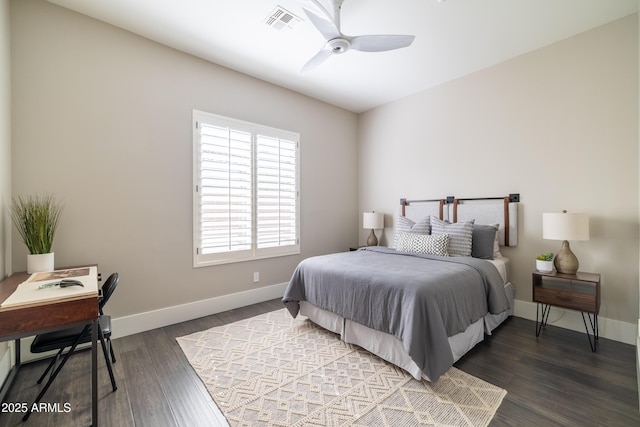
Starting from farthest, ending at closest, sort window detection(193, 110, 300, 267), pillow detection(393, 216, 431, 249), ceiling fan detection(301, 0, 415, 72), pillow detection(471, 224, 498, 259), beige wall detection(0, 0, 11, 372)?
1. pillow detection(393, 216, 431, 249)
2. window detection(193, 110, 300, 267)
3. pillow detection(471, 224, 498, 259)
4. ceiling fan detection(301, 0, 415, 72)
5. beige wall detection(0, 0, 11, 372)

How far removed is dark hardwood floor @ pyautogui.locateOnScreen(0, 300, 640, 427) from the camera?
1.62 meters

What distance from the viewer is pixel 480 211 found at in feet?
11.4

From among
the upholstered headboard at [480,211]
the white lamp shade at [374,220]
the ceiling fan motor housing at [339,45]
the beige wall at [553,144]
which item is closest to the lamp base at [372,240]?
the white lamp shade at [374,220]

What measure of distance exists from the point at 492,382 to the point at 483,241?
159cm

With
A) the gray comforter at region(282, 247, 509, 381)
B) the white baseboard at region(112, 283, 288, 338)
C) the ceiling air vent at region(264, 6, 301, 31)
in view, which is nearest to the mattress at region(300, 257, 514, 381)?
the gray comforter at region(282, 247, 509, 381)

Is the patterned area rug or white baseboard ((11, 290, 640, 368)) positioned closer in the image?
the patterned area rug

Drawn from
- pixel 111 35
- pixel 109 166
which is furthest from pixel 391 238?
pixel 111 35

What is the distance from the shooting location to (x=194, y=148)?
10.3 feet

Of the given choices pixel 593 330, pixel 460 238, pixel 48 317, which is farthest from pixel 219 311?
pixel 593 330

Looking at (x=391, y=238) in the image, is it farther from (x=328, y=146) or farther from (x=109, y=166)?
(x=109, y=166)

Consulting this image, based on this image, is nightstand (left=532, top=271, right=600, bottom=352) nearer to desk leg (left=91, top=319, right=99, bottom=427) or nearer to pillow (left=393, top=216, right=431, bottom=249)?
pillow (left=393, top=216, right=431, bottom=249)

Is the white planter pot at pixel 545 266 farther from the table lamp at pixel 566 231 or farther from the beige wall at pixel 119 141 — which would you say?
the beige wall at pixel 119 141

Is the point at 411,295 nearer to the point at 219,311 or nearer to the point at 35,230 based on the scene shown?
the point at 219,311

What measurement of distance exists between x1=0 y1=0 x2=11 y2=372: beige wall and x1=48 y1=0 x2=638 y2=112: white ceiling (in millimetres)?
557
